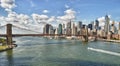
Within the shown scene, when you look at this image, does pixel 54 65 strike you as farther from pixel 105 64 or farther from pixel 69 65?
pixel 105 64

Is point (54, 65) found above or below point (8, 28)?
below

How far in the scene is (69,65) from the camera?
4509cm

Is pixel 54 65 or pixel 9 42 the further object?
pixel 9 42

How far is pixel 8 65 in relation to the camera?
1839 inches

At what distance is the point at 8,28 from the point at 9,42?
9.22 metres

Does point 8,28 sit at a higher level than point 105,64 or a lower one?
higher

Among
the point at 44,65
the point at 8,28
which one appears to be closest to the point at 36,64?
the point at 44,65

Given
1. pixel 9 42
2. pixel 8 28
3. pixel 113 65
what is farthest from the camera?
pixel 8 28

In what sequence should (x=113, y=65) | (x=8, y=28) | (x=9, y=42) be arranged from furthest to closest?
(x=8, y=28)
(x=9, y=42)
(x=113, y=65)

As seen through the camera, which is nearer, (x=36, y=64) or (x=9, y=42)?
(x=36, y=64)

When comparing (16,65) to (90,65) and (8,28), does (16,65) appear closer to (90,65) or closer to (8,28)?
(90,65)

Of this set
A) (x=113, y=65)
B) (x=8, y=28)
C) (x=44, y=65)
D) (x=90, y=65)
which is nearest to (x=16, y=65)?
(x=44, y=65)

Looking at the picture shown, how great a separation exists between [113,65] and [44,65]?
12.0m

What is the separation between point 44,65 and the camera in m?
45.0
